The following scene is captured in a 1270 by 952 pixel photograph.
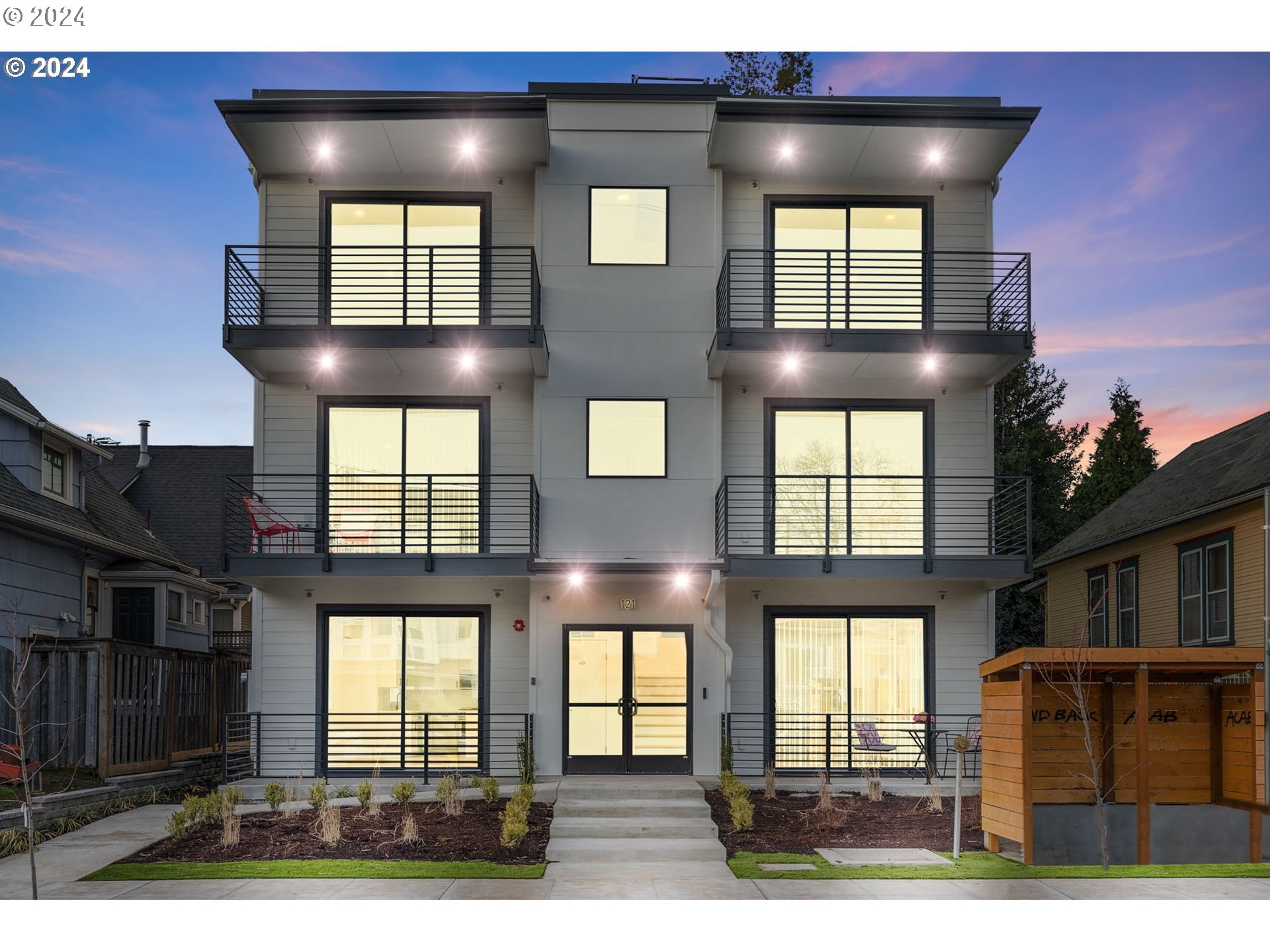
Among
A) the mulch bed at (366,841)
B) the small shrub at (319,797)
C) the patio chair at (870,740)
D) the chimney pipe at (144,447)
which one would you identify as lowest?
the mulch bed at (366,841)

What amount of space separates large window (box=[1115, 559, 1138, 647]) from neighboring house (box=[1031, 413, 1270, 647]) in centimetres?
2

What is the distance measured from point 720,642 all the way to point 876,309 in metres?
5.04

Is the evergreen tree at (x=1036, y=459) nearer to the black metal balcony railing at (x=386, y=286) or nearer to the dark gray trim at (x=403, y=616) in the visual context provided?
the black metal balcony railing at (x=386, y=286)

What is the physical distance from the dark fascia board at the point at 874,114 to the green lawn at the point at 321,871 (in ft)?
31.1

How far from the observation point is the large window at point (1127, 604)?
63.2 feet

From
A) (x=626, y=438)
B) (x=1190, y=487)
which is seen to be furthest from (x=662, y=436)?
(x=1190, y=487)

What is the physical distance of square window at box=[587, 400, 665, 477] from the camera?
14.9 m

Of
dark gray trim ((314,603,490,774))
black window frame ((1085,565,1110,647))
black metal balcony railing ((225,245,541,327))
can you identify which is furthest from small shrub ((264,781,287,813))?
black window frame ((1085,565,1110,647))

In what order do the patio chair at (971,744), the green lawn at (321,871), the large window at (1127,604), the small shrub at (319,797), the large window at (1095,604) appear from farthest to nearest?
the large window at (1095,604)
the large window at (1127,604)
the patio chair at (971,744)
the small shrub at (319,797)
the green lawn at (321,871)

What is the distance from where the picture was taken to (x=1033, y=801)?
1065 cm

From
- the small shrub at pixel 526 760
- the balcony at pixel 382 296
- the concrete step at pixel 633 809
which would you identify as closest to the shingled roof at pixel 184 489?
the balcony at pixel 382 296

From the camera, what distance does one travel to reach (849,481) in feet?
49.8
